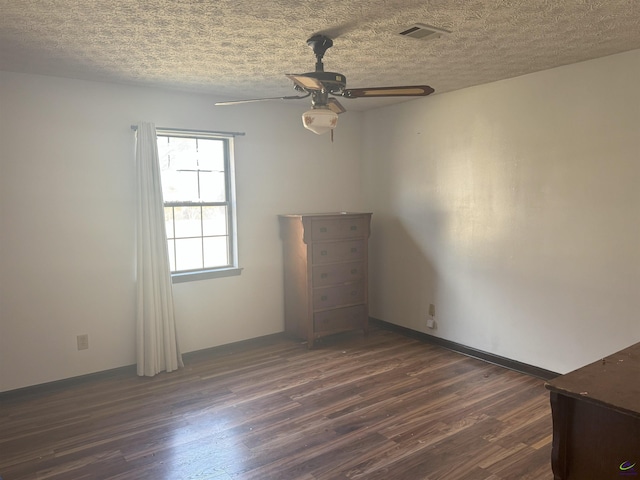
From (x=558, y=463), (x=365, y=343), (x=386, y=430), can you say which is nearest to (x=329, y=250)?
(x=365, y=343)

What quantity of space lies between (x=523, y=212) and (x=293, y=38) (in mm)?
2228

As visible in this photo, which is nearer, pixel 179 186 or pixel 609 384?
pixel 609 384

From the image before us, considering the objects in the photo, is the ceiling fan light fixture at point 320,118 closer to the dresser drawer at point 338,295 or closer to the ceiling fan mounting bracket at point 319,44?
the ceiling fan mounting bracket at point 319,44

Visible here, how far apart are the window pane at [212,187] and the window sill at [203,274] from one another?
0.66 m

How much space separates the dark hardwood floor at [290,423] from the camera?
8.13 ft

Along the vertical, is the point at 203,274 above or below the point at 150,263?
below

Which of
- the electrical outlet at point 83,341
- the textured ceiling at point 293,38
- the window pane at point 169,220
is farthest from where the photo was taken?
the window pane at point 169,220

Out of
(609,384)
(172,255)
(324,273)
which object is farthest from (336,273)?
(609,384)

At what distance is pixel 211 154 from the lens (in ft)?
14.1

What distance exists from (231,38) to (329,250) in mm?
2271

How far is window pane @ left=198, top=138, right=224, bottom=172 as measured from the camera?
13.9ft

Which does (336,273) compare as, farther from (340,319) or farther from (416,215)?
(416,215)

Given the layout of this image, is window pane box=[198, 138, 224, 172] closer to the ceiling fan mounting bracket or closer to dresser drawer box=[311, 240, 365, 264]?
dresser drawer box=[311, 240, 365, 264]

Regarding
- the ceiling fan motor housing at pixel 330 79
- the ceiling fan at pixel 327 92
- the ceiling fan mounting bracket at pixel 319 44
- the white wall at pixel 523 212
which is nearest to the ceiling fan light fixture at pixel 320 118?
the ceiling fan at pixel 327 92
